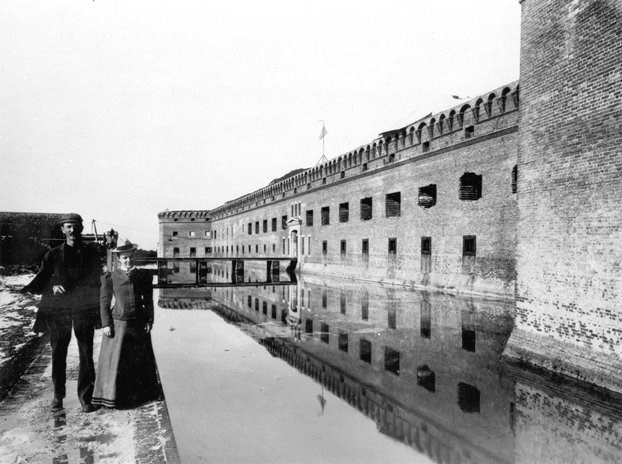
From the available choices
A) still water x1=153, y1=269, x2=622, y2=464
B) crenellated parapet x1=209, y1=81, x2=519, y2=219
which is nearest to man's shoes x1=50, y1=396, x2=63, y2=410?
still water x1=153, y1=269, x2=622, y2=464

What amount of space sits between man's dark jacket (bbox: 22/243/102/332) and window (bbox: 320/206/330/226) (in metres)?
23.3

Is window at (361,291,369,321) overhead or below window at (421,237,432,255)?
below

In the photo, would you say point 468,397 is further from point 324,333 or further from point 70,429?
point 70,429

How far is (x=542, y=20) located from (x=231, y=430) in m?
7.36

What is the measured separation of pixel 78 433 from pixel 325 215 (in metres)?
24.6

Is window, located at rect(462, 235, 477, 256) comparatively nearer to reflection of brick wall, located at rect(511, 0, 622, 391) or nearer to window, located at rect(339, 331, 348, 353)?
window, located at rect(339, 331, 348, 353)

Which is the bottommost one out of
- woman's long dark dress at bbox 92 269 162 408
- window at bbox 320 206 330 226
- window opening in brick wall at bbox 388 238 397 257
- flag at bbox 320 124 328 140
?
woman's long dark dress at bbox 92 269 162 408

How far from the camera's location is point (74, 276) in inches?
172


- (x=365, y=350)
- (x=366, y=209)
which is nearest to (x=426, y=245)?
(x=366, y=209)

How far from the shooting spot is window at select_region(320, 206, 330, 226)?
2775cm

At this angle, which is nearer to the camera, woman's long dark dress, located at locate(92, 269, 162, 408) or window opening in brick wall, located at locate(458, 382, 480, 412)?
woman's long dark dress, located at locate(92, 269, 162, 408)

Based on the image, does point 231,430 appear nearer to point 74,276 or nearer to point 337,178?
point 74,276

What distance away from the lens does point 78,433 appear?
377cm

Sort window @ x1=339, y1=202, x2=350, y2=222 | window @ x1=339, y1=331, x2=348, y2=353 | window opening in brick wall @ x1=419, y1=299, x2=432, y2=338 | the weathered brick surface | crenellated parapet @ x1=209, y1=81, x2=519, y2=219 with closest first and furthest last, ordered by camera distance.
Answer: window @ x1=339, y1=331, x2=348, y2=353
window opening in brick wall @ x1=419, y1=299, x2=432, y2=338
the weathered brick surface
crenellated parapet @ x1=209, y1=81, x2=519, y2=219
window @ x1=339, y1=202, x2=350, y2=222
